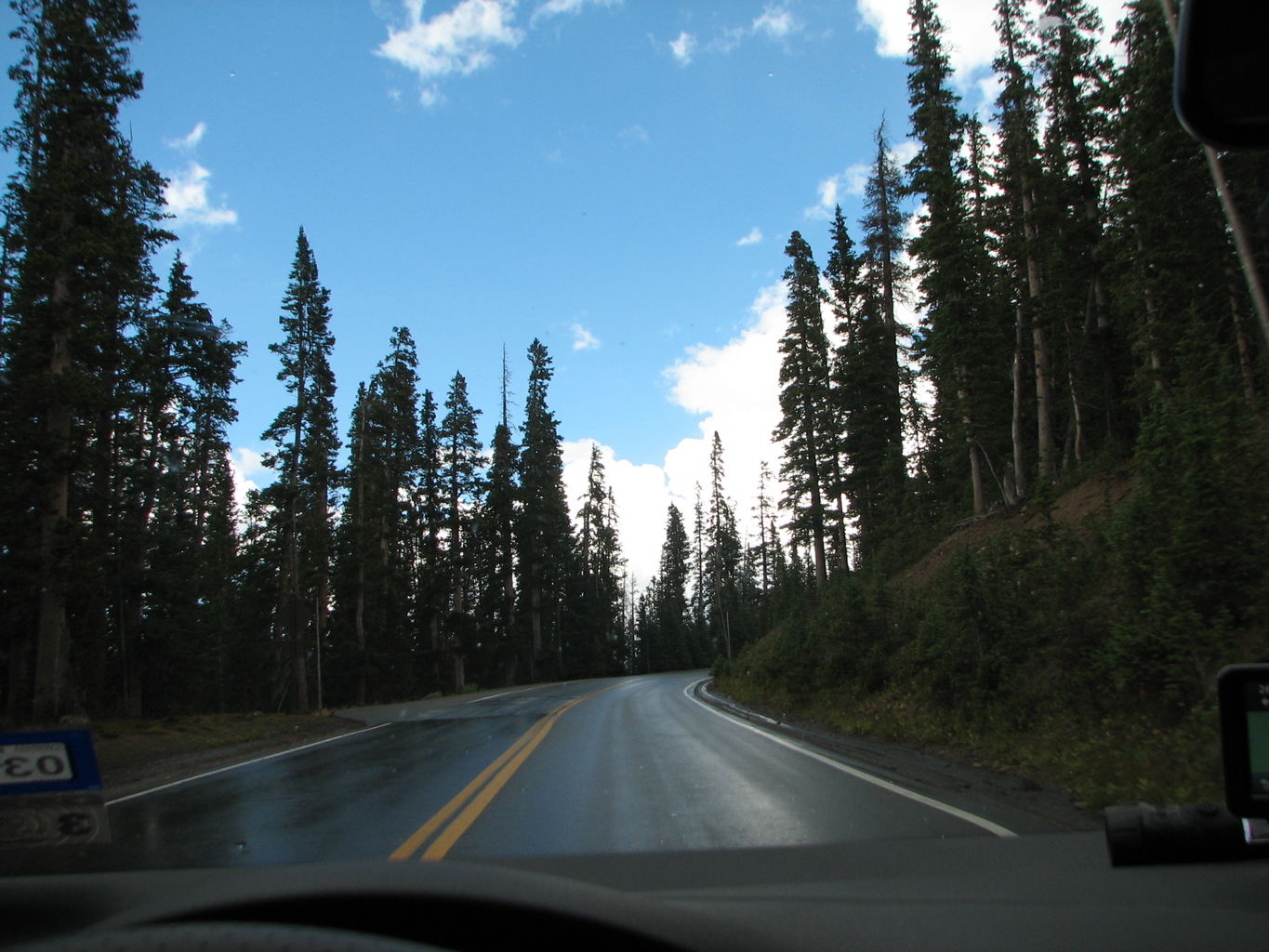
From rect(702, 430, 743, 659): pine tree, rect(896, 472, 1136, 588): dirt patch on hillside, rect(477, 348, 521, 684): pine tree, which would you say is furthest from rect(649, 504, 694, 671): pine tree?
rect(896, 472, 1136, 588): dirt patch on hillside

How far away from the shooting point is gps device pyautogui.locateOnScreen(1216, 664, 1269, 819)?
7.28ft

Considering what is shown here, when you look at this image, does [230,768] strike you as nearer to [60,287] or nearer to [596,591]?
[60,287]

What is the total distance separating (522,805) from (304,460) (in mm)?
32443

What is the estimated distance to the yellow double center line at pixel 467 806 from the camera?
20.1 ft

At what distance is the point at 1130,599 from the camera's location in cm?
1084

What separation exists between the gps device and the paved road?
2870mm

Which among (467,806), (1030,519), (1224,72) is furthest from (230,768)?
(1030,519)

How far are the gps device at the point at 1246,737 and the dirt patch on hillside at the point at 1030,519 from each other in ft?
41.6

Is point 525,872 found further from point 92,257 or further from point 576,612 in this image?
point 576,612

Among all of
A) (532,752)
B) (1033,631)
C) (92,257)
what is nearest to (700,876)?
(532,752)

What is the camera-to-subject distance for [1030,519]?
18141 millimetres

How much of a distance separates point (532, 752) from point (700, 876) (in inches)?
325

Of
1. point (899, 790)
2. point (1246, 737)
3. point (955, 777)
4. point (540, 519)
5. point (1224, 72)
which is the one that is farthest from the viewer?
point (540, 519)

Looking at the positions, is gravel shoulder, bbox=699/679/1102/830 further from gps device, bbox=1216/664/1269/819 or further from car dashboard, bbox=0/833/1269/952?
gps device, bbox=1216/664/1269/819
